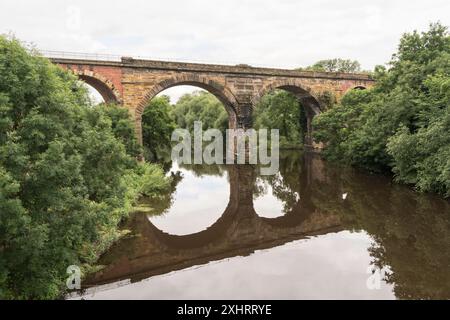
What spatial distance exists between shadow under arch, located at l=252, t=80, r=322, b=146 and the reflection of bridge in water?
14.5 metres

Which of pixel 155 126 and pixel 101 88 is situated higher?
pixel 101 88

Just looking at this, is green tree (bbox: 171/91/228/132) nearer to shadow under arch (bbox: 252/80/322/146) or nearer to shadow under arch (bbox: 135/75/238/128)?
shadow under arch (bbox: 252/80/322/146)

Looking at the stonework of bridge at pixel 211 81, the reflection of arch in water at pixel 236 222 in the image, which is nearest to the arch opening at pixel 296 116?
the stonework of bridge at pixel 211 81

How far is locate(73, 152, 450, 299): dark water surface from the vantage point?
8.23m

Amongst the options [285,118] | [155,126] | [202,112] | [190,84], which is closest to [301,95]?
[285,118]

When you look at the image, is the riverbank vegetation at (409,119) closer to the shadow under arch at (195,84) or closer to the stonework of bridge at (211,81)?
the stonework of bridge at (211,81)

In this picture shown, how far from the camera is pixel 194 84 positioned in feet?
91.7

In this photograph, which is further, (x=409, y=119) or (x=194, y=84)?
(x=194, y=84)

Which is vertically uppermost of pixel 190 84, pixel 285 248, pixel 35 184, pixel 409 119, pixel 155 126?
pixel 190 84

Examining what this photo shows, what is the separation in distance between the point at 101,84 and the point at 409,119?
1684 cm

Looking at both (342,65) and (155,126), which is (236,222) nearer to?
(155,126)

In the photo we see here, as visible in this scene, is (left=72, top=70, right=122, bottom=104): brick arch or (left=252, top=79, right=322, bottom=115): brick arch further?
(left=252, top=79, right=322, bottom=115): brick arch

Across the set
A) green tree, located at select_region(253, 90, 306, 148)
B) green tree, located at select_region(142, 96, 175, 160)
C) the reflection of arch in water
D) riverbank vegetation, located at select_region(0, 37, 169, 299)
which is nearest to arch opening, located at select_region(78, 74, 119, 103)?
green tree, located at select_region(142, 96, 175, 160)

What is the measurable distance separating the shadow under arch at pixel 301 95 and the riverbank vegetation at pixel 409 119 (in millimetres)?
5543
